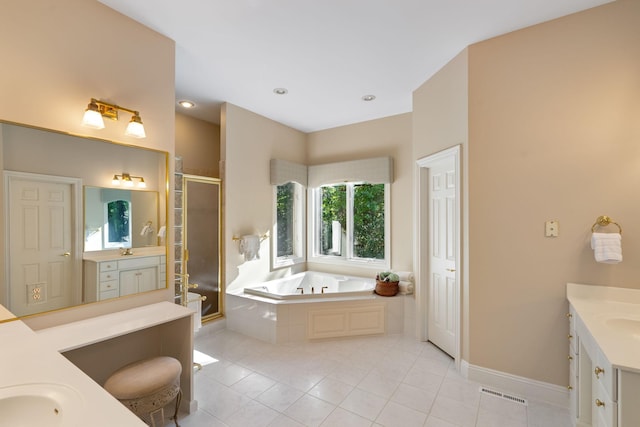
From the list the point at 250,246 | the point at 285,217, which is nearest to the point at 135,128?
the point at 250,246

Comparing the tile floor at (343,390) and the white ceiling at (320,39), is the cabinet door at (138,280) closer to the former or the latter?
the tile floor at (343,390)

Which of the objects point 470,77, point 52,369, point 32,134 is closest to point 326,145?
point 470,77

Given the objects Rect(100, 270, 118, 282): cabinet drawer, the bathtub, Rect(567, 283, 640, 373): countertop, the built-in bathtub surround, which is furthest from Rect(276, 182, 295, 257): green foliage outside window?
Rect(567, 283, 640, 373): countertop

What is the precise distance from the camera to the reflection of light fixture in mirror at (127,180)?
1.93 m

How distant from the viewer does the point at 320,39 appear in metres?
2.24

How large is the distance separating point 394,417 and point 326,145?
3.56 meters

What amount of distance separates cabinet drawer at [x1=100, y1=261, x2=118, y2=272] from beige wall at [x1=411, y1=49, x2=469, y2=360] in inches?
103

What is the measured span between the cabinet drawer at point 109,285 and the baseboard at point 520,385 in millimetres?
2729

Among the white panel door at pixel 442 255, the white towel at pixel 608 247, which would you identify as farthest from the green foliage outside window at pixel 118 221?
the white towel at pixel 608 247

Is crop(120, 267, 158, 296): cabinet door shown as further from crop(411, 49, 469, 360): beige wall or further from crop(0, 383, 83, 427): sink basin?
crop(411, 49, 469, 360): beige wall

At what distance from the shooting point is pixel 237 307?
331cm

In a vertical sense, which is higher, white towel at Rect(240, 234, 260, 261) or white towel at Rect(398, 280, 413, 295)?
white towel at Rect(240, 234, 260, 261)

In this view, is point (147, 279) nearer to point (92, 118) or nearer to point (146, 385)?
point (146, 385)

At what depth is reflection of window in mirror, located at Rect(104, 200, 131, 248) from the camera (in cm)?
189
